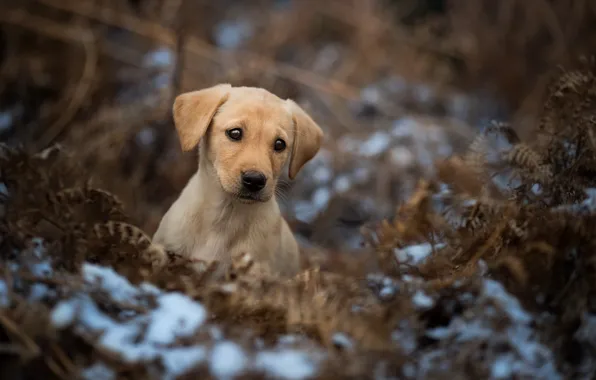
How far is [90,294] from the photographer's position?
2.46 meters

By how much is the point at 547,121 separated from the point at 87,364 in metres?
2.25

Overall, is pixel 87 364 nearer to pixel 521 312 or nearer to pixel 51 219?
pixel 51 219

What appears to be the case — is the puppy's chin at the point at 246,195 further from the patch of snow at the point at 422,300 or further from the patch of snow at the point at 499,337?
the patch of snow at the point at 499,337

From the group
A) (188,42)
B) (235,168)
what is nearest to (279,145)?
(235,168)

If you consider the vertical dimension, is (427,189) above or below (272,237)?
above

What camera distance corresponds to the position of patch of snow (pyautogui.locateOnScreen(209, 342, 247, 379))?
2.20m

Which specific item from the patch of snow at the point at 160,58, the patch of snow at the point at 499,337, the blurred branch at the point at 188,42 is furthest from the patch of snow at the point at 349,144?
the patch of snow at the point at 499,337

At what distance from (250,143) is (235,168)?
0.15 m

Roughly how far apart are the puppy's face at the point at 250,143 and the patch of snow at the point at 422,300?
879 millimetres

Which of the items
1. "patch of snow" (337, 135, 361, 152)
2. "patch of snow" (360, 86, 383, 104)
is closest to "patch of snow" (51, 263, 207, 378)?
"patch of snow" (337, 135, 361, 152)

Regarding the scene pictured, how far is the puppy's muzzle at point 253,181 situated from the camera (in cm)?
315

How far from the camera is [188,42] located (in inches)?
280

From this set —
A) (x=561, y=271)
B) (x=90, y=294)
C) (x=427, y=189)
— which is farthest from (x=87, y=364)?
(x=427, y=189)

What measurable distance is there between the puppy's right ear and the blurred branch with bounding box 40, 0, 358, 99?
336cm
